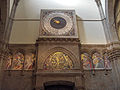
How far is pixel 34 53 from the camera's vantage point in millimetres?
8602

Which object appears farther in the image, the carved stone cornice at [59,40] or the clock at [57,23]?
the clock at [57,23]

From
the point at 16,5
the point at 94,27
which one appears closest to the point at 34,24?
the point at 16,5

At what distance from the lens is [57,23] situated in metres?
9.37

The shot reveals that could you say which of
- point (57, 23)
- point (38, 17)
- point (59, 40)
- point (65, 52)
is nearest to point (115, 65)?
point (65, 52)

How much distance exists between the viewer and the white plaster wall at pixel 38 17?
9.10 metres

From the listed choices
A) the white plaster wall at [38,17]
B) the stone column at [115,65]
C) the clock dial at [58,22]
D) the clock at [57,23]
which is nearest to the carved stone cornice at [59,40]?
the clock at [57,23]

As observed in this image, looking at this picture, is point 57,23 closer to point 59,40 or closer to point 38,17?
point 59,40

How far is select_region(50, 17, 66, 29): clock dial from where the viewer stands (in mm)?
9273

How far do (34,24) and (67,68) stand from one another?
11.9ft

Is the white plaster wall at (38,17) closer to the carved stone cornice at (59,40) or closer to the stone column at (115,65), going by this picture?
the carved stone cornice at (59,40)

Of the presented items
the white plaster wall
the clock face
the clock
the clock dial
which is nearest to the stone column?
the white plaster wall

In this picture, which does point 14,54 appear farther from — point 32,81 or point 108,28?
point 108,28

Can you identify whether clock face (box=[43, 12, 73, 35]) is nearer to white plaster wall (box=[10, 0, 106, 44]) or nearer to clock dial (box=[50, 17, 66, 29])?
clock dial (box=[50, 17, 66, 29])

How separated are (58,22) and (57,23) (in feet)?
0.31
